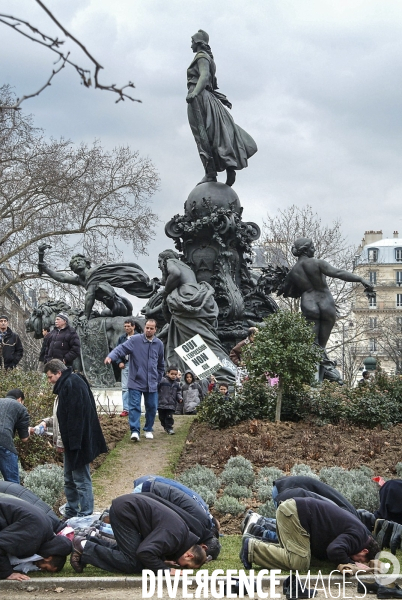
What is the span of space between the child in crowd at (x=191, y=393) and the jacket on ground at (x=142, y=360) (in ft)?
9.78

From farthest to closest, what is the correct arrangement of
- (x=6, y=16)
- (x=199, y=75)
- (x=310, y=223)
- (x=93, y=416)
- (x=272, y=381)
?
(x=310, y=223), (x=199, y=75), (x=272, y=381), (x=93, y=416), (x=6, y=16)

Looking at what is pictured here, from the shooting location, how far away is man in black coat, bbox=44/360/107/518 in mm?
9359

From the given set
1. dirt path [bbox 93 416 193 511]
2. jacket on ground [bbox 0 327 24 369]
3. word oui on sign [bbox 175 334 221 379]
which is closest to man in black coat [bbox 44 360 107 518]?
dirt path [bbox 93 416 193 511]

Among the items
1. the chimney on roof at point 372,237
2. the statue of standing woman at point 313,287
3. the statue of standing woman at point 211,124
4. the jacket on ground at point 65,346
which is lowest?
the jacket on ground at point 65,346

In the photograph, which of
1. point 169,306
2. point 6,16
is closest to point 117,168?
point 169,306

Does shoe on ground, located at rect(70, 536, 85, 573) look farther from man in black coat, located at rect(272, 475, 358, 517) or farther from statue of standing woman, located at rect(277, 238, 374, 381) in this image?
statue of standing woman, located at rect(277, 238, 374, 381)

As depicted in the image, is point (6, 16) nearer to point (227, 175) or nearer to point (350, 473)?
point (350, 473)

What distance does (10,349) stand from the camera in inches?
699

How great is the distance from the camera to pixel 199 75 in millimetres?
20891

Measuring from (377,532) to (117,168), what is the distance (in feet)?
85.5

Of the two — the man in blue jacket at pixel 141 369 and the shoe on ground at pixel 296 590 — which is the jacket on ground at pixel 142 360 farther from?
the shoe on ground at pixel 296 590

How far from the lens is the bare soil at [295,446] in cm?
1188

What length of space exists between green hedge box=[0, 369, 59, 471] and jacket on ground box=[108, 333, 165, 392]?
1.21m

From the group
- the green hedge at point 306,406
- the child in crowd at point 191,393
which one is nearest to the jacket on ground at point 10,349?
the child in crowd at point 191,393
